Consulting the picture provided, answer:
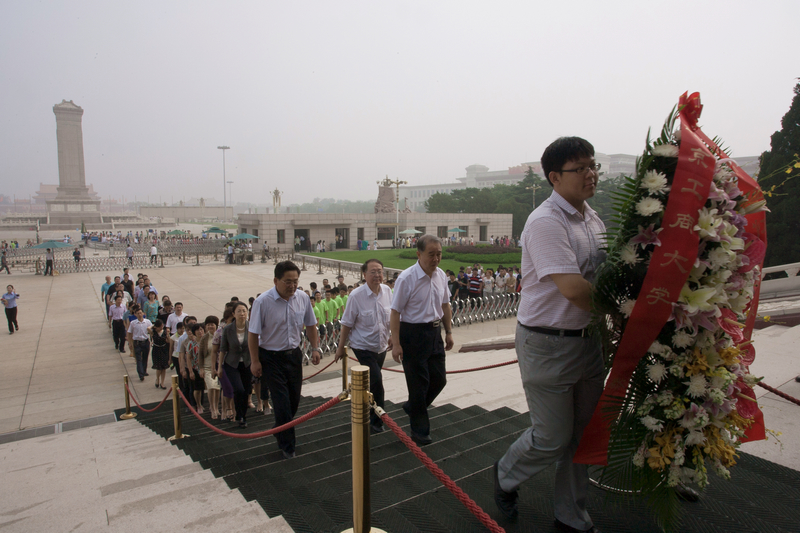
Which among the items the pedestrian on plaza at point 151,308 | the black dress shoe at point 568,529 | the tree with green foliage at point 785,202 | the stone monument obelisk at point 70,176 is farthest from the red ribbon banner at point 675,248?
the stone monument obelisk at point 70,176

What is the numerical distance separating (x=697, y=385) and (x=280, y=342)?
307 cm

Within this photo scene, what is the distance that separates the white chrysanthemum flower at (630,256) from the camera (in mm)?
1821

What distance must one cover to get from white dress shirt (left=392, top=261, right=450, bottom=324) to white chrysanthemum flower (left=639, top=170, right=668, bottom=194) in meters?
2.01

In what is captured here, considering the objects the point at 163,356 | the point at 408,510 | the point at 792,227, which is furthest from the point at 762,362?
the point at 792,227

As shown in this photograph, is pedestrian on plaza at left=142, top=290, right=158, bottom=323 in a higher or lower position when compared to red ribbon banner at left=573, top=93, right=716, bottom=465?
lower

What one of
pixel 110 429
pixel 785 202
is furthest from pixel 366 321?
pixel 785 202

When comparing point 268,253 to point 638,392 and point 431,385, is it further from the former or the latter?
point 638,392

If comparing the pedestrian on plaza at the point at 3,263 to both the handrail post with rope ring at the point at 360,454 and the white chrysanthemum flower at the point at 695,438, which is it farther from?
the white chrysanthemum flower at the point at 695,438

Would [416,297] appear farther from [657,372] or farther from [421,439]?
[657,372]

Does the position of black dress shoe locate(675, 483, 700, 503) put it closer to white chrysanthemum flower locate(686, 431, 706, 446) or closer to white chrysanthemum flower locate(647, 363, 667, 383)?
white chrysanthemum flower locate(686, 431, 706, 446)

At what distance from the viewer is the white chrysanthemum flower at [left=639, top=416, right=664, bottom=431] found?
1805 millimetres

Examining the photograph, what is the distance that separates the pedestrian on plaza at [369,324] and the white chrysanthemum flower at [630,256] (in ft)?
8.50

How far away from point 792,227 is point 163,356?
1693 centimetres

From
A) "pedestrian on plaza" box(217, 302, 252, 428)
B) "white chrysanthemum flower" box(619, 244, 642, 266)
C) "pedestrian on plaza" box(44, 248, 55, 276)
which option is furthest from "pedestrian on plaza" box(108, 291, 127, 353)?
"pedestrian on plaza" box(44, 248, 55, 276)
